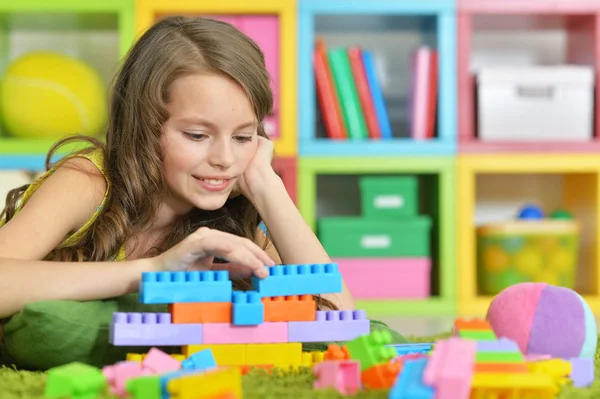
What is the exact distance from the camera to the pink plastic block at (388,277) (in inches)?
95.7

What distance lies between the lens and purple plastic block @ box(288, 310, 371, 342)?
3.31ft

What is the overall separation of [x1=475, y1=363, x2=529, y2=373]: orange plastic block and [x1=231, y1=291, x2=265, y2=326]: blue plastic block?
Result: 29 cm

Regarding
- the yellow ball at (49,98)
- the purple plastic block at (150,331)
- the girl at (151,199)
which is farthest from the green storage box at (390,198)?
the purple plastic block at (150,331)

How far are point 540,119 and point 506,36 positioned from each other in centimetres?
42

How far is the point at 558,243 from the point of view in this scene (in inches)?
96.8

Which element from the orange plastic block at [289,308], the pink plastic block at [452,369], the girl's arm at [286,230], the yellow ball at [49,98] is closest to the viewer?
the pink plastic block at [452,369]

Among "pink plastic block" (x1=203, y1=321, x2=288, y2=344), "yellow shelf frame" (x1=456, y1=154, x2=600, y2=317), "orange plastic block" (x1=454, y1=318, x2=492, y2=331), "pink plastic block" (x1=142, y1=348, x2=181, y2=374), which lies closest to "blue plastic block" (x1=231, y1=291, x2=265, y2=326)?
"pink plastic block" (x1=203, y1=321, x2=288, y2=344)

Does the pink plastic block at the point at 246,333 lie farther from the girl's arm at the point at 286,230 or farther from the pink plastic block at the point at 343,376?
the girl's arm at the point at 286,230

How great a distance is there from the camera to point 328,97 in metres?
2.47

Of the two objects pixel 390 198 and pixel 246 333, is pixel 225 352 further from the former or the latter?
pixel 390 198

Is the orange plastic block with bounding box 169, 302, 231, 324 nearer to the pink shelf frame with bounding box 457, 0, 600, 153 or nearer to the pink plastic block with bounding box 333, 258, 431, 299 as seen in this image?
the pink plastic block with bounding box 333, 258, 431, 299

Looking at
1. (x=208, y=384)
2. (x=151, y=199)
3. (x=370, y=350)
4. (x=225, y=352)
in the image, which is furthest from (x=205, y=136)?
(x=208, y=384)

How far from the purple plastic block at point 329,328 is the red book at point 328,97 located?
57.7 inches

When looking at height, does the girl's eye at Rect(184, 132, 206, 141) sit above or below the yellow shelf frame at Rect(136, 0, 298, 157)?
below
